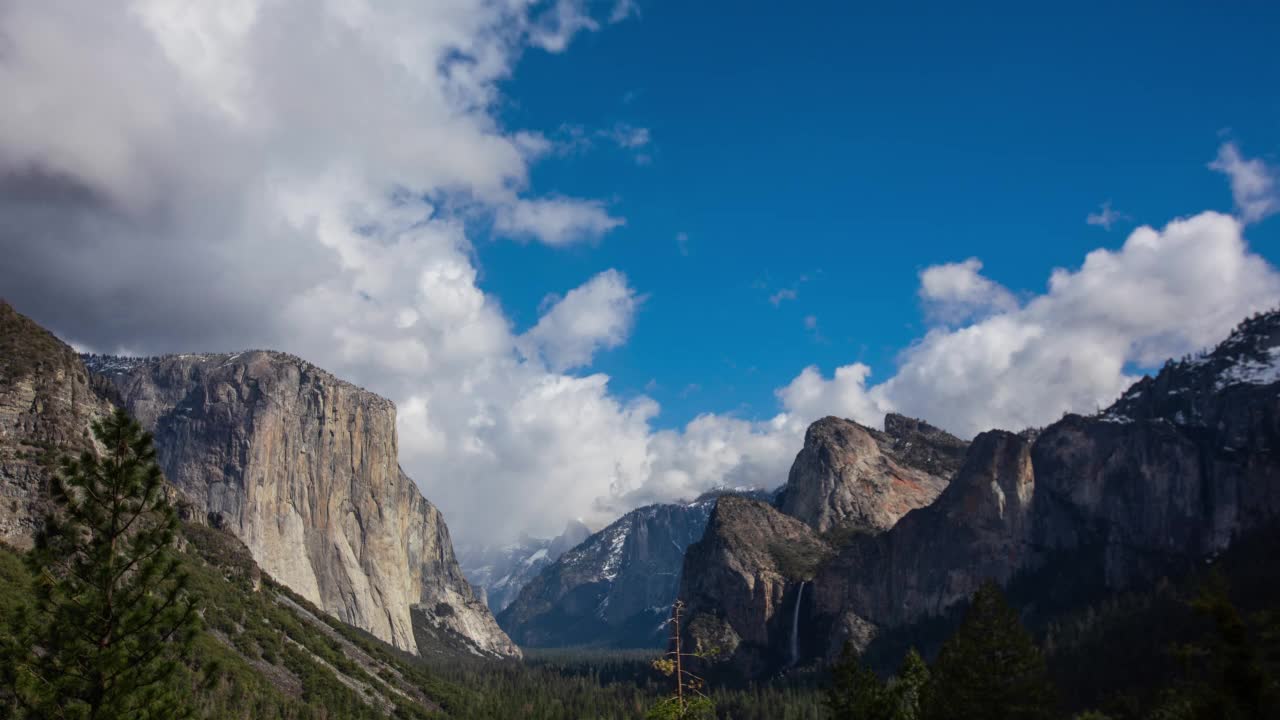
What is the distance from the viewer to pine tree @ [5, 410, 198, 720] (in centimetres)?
3200

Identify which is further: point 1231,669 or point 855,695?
point 855,695

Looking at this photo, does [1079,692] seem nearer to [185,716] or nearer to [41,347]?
[185,716]

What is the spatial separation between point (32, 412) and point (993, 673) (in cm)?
16304

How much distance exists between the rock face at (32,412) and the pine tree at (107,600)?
113071mm

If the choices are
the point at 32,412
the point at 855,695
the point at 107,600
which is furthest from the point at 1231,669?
the point at 32,412

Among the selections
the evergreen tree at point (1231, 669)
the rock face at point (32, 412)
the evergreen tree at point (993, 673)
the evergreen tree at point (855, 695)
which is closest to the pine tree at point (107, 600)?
the evergreen tree at point (1231, 669)

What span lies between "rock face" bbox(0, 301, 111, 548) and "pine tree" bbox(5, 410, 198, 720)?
113 meters

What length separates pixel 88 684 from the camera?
32.2m

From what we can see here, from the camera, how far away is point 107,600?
33.5 metres

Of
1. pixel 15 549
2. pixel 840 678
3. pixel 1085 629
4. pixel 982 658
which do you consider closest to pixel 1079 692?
pixel 1085 629

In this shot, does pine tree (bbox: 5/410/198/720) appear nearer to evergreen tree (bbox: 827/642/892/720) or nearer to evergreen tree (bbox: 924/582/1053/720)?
evergreen tree (bbox: 827/642/892/720)

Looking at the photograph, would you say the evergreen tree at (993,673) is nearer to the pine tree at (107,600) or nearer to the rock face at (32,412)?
the pine tree at (107,600)

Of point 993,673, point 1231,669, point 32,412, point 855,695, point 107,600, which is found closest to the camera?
point 1231,669

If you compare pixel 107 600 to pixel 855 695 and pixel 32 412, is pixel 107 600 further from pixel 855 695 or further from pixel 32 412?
pixel 32 412
